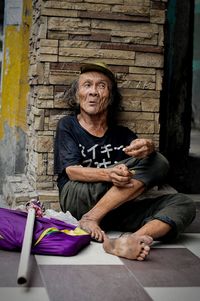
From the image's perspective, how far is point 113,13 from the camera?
4.31m

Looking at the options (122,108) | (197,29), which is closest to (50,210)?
(122,108)

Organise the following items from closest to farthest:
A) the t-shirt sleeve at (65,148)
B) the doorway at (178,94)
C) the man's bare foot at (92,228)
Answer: the man's bare foot at (92,228), the t-shirt sleeve at (65,148), the doorway at (178,94)

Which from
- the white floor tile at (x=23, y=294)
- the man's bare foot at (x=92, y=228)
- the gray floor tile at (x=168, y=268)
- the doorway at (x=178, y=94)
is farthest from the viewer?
the doorway at (x=178, y=94)

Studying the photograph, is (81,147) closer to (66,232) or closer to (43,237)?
(66,232)

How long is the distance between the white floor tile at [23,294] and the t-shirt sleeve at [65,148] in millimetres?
1363

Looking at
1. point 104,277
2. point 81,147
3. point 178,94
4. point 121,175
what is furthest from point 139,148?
point 178,94

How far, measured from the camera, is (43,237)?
10.4 feet

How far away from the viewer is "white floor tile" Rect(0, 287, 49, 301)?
2.42m

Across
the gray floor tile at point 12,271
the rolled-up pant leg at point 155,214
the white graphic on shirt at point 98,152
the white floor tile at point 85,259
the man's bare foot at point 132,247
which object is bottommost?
the gray floor tile at point 12,271

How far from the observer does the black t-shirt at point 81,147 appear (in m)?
3.86

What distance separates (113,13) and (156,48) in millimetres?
425

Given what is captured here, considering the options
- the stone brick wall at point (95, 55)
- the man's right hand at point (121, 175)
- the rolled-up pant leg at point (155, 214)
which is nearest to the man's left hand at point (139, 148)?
the man's right hand at point (121, 175)

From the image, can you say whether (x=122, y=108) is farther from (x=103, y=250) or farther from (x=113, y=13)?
(x=103, y=250)

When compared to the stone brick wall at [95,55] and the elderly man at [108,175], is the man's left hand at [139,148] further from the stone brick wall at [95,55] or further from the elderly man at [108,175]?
the stone brick wall at [95,55]
